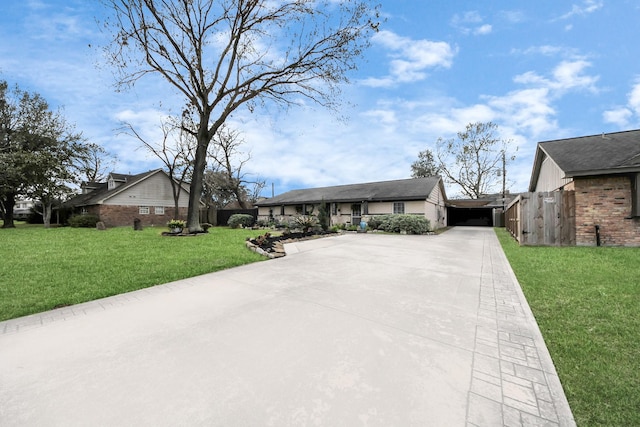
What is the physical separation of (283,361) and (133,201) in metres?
29.6

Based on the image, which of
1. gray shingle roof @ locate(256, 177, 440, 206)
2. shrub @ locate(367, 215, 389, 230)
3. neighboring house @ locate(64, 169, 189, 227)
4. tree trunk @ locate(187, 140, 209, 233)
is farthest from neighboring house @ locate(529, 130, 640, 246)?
neighboring house @ locate(64, 169, 189, 227)

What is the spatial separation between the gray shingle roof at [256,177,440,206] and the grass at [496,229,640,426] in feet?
41.4

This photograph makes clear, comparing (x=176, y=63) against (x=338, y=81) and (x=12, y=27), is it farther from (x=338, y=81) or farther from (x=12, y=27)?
(x=338, y=81)

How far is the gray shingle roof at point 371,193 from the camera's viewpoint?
1850cm

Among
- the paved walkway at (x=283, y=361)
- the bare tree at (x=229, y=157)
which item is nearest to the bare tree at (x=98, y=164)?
the bare tree at (x=229, y=157)

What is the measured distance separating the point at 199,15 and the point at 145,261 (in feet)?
40.1

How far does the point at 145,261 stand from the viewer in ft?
22.1

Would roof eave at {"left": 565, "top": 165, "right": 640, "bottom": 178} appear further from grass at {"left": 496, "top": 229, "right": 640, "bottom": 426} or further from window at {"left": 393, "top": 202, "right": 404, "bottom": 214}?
window at {"left": 393, "top": 202, "right": 404, "bottom": 214}

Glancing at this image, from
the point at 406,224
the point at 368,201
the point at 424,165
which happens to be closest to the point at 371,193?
the point at 368,201

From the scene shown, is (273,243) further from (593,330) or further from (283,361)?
(593,330)

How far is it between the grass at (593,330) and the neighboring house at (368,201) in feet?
40.5

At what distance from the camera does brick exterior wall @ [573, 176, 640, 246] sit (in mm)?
8695

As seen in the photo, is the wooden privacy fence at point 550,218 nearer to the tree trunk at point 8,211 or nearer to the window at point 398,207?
the window at point 398,207

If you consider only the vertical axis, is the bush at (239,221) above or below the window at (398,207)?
below
